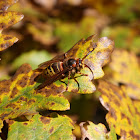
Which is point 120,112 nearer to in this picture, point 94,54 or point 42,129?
point 94,54

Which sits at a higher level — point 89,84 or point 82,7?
point 89,84

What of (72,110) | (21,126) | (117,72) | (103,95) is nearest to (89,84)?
(103,95)

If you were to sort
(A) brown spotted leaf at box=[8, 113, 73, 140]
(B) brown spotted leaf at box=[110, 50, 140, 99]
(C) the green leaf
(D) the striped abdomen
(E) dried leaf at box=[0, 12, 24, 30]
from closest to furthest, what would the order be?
(A) brown spotted leaf at box=[8, 113, 73, 140] < (E) dried leaf at box=[0, 12, 24, 30] < (D) the striped abdomen < (B) brown spotted leaf at box=[110, 50, 140, 99] < (C) the green leaf

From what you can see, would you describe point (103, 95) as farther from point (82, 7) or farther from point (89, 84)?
point (82, 7)

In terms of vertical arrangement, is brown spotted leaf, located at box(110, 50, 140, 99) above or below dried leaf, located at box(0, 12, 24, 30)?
below

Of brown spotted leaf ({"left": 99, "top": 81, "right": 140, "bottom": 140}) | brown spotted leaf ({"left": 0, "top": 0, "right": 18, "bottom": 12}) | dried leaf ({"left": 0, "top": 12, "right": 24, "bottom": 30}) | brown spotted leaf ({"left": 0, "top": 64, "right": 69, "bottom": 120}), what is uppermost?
brown spotted leaf ({"left": 0, "top": 0, "right": 18, "bottom": 12})

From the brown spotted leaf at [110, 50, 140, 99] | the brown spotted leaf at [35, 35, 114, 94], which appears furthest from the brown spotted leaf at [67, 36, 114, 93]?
the brown spotted leaf at [110, 50, 140, 99]

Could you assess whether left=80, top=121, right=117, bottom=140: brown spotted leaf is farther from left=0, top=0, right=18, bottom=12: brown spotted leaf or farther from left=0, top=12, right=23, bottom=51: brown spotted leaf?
left=0, top=0, right=18, bottom=12: brown spotted leaf

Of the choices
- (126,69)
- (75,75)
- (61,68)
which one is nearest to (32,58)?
(126,69)
